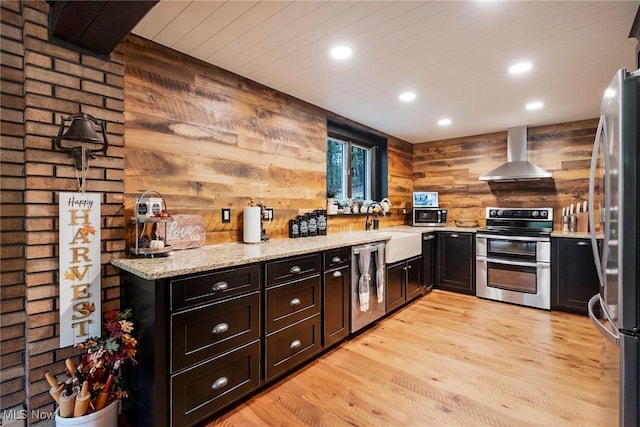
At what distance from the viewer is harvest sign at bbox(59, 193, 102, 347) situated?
1.60 m

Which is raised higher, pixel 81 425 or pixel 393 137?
pixel 393 137

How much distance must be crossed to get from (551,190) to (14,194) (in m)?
5.44

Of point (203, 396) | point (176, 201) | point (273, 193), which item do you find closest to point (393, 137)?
point (273, 193)

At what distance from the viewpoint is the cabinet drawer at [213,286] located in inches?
61.3

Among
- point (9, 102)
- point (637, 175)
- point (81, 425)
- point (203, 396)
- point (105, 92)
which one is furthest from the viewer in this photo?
point (105, 92)

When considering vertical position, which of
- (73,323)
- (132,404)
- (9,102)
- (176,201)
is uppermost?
(9,102)

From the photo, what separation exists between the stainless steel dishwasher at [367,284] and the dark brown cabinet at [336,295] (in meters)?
0.08

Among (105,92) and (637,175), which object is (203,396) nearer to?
(105,92)

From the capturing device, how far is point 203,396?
65.8 inches

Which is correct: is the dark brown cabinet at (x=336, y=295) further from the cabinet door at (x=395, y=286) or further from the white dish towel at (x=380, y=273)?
the cabinet door at (x=395, y=286)

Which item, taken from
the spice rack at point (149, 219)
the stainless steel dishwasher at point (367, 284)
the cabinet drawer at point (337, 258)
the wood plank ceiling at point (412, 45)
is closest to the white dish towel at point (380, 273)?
the stainless steel dishwasher at point (367, 284)

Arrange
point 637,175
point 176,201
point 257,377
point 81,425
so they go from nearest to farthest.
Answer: point 637,175 < point 81,425 < point 257,377 < point 176,201

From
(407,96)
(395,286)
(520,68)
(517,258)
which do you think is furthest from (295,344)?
(517,258)

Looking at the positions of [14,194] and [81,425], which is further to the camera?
[14,194]
